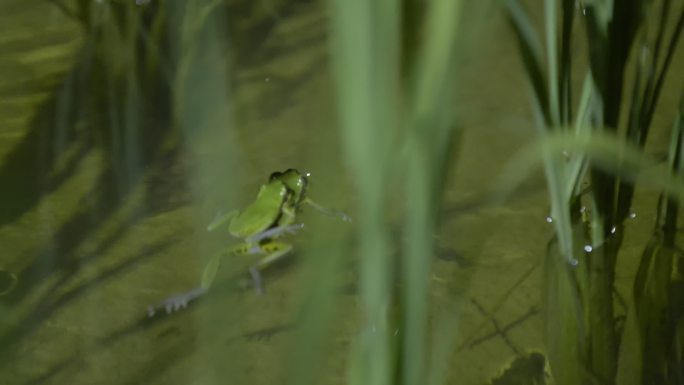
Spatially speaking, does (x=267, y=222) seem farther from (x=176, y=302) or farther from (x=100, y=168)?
(x=100, y=168)

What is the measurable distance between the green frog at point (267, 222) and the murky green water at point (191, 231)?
2cm

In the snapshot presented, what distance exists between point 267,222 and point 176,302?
0.46ft

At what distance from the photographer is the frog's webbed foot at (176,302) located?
91 centimetres

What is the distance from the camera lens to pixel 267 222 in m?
0.98

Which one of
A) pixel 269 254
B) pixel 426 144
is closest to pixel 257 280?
pixel 269 254

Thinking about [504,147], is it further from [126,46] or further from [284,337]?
[126,46]

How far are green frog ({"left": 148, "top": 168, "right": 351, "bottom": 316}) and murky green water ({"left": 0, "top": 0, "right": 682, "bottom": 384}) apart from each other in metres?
0.02

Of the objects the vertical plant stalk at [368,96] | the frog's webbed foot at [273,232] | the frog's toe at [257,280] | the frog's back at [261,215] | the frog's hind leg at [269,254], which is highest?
the vertical plant stalk at [368,96]

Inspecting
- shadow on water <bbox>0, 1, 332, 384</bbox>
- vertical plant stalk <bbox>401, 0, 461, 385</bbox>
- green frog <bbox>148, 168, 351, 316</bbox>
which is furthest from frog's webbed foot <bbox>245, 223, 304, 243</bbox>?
vertical plant stalk <bbox>401, 0, 461, 385</bbox>

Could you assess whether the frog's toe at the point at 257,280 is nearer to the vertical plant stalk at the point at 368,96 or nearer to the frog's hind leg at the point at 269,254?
the frog's hind leg at the point at 269,254

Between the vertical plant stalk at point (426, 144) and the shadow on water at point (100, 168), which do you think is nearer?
the vertical plant stalk at point (426, 144)

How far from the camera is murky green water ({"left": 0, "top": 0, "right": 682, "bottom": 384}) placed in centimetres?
85

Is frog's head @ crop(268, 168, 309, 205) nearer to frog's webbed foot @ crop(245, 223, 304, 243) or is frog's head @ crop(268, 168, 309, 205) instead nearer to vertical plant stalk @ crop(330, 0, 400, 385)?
frog's webbed foot @ crop(245, 223, 304, 243)

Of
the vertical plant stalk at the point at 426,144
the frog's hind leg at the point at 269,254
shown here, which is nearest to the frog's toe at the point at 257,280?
the frog's hind leg at the point at 269,254
